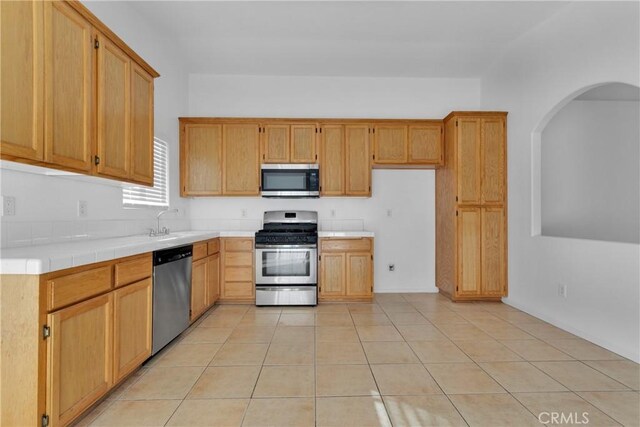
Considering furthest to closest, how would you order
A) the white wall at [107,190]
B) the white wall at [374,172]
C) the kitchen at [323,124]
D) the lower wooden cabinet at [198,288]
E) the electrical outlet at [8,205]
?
1. the white wall at [374,172]
2. the kitchen at [323,124]
3. the lower wooden cabinet at [198,288]
4. the white wall at [107,190]
5. the electrical outlet at [8,205]

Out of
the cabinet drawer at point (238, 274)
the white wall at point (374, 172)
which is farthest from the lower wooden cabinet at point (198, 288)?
the white wall at point (374, 172)

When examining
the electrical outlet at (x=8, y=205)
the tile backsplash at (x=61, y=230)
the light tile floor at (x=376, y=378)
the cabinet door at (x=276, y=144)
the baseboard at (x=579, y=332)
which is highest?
the cabinet door at (x=276, y=144)

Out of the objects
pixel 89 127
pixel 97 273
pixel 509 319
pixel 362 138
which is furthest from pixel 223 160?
pixel 509 319

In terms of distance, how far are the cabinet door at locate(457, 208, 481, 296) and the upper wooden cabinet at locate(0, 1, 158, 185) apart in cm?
371

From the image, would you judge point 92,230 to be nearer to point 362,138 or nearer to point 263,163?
point 263,163

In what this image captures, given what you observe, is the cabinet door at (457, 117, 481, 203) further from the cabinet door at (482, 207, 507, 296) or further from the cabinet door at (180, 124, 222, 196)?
the cabinet door at (180, 124, 222, 196)

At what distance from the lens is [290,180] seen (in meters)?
4.52

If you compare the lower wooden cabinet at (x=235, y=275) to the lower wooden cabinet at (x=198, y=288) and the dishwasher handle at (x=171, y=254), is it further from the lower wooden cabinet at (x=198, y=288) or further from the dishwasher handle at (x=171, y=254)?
the dishwasher handle at (x=171, y=254)

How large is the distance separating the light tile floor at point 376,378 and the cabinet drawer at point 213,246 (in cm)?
84

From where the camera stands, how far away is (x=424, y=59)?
14.5 feet

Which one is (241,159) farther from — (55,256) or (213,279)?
(55,256)

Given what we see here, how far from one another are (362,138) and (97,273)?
11.6 feet

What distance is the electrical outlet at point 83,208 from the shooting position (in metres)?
2.49

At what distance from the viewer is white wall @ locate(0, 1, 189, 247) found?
1.99 meters
